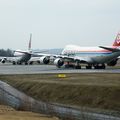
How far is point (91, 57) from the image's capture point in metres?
105

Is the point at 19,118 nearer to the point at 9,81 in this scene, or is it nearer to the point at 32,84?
the point at 32,84

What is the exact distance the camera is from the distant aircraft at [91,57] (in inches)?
4021

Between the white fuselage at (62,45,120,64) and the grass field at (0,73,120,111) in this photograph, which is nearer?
the grass field at (0,73,120,111)

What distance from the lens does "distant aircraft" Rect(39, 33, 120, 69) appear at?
335 feet

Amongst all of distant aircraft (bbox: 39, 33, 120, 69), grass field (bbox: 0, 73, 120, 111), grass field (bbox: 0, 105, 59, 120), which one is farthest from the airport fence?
distant aircraft (bbox: 39, 33, 120, 69)

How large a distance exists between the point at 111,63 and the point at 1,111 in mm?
70329

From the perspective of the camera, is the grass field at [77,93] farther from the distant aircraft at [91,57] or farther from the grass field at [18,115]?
the distant aircraft at [91,57]

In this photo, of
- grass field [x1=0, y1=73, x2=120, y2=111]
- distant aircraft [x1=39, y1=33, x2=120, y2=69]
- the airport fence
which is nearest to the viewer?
the airport fence

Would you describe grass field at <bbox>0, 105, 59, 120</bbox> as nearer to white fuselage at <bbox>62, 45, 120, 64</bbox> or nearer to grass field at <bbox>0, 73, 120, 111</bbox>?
→ grass field at <bbox>0, 73, 120, 111</bbox>

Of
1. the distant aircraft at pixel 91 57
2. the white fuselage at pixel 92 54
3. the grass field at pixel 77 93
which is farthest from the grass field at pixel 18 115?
the white fuselage at pixel 92 54

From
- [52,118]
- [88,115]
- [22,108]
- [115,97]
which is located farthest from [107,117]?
[115,97]

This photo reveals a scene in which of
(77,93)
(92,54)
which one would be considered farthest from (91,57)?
(77,93)

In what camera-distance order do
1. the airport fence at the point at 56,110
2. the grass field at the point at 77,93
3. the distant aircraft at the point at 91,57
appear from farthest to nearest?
the distant aircraft at the point at 91,57, the grass field at the point at 77,93, the airport fence at the point at 56,110

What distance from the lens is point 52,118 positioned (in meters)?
35.4
